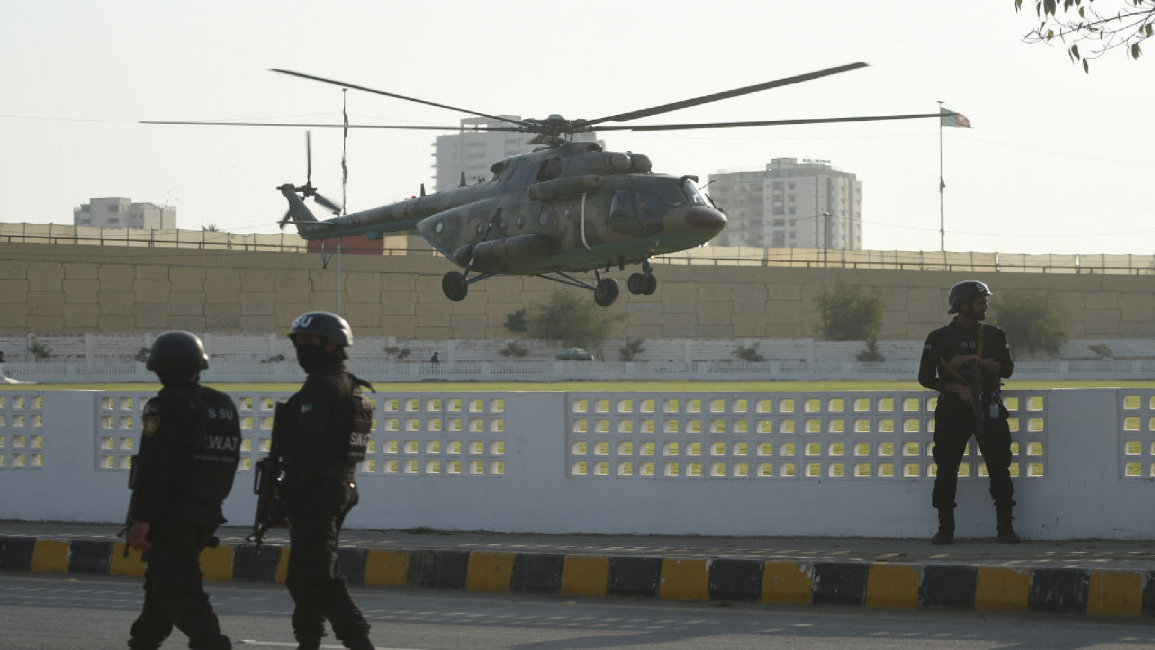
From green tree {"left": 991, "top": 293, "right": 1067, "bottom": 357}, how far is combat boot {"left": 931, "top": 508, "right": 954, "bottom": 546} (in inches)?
3714

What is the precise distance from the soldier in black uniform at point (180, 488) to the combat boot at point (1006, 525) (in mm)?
6523

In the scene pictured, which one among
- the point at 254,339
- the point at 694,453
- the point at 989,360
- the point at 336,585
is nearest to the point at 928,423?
the point at 989,360

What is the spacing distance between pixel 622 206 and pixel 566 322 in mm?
74358

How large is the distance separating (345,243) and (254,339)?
901 centimetres

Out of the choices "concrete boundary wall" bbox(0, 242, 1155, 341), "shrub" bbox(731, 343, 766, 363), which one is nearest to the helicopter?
"concrete boundary wall" bbox(0, 242, 1155, 341)

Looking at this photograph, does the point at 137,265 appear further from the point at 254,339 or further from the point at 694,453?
the point at 694,453

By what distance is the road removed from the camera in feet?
26.5

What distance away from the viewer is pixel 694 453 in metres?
12.4

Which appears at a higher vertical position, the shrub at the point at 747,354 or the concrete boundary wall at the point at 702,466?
the shrub at the point at 747,354

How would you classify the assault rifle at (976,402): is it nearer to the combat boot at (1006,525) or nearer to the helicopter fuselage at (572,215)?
the combat boot at (1006,525)

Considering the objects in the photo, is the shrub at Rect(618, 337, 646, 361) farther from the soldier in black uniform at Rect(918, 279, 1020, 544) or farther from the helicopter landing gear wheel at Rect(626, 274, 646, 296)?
the soldier in black uniform at Rect(918, 279, 1020, 544)

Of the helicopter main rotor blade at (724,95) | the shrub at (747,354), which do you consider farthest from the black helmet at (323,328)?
the shrub at (747,354)

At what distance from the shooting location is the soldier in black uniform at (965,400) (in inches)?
443

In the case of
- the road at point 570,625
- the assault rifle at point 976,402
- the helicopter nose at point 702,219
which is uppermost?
the helicopter nose at point 702,219
